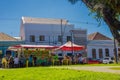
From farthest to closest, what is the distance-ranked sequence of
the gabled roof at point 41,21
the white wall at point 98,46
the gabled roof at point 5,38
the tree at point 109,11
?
the white wall at point 98,46 → the gabled roof at point 41,21 → the gabled roof at point 5,38 → the tree at point 109,11

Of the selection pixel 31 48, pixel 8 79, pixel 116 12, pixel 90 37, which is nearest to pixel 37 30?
pixel 90 37

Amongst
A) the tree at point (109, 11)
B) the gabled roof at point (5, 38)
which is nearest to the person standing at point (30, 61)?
the tree at point (109, 11)

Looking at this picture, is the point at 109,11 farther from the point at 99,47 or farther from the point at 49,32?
the point at 99,47

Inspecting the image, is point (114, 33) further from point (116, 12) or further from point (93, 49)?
point (93, 49)

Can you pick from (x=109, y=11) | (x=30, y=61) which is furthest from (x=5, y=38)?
(x=109, y=11)

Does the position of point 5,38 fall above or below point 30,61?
above

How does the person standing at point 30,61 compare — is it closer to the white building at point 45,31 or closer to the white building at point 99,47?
the white building at point 45,31

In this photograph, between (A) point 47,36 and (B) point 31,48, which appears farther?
(A) point 47,36

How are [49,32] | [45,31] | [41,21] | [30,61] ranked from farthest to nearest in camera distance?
[41,21] < [45,31] < [49,32] < [30,61]

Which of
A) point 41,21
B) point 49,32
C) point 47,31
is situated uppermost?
point 41,21

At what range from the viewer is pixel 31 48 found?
38.2 meters

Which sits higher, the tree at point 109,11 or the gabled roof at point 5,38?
the gabled roof at point 5,38

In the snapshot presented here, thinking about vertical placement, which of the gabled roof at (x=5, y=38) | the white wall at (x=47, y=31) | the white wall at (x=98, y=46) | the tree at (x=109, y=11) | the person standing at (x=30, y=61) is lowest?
the person standing at (x=30, y=61)

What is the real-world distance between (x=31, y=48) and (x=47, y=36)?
82.6 feet
